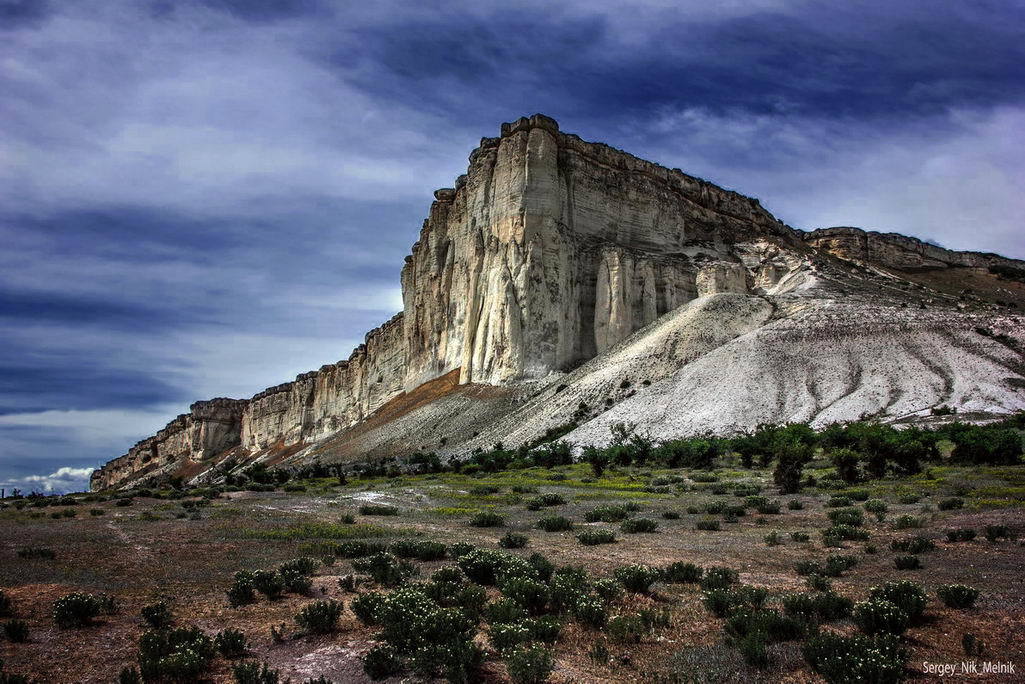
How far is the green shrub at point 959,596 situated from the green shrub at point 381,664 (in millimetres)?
7904

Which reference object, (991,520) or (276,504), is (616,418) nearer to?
(276,504)

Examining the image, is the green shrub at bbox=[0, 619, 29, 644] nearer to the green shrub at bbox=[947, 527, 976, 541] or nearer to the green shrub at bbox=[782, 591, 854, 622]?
the green shrub at bbox=[782, 591, 854, 622]

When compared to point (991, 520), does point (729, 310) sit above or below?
above

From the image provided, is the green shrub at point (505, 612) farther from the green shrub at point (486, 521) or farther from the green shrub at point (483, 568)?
the green shrub at point (486, 521)

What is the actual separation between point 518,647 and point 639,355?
166 ft

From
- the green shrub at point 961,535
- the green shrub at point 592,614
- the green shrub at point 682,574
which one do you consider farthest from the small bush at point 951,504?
the green shrub at point 592,614

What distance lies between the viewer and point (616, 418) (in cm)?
4862

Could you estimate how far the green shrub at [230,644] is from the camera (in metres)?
8.04

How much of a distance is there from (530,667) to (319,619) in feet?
10.6

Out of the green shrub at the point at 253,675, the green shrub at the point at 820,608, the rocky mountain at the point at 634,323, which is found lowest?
the green shrub at the point at 820,608

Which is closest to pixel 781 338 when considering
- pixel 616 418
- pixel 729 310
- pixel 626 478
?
pixel 729 310

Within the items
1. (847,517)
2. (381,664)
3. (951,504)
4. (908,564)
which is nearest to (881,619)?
(908,564)

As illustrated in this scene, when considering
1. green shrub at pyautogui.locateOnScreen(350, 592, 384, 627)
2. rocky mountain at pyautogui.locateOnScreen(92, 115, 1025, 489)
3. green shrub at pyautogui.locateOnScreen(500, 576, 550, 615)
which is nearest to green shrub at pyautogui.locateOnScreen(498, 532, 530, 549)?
green shrub at pyautogui.locateOnScreen(500, 576, 550, 615)

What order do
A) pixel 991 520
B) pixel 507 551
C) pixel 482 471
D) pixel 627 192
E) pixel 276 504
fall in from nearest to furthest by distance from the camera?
pixel 507 551
pixel 991 520
pixel 276 504
pixel 482 471
pixel 627 192
